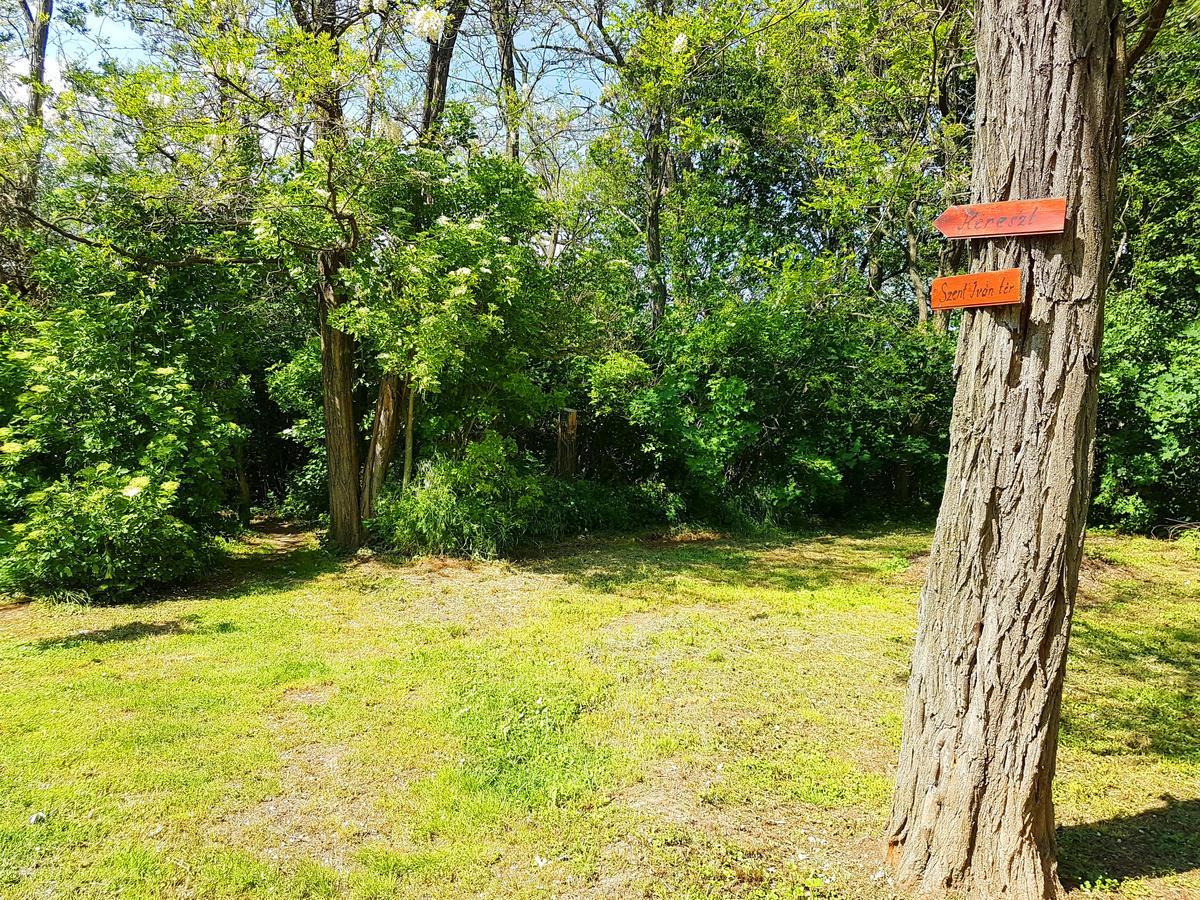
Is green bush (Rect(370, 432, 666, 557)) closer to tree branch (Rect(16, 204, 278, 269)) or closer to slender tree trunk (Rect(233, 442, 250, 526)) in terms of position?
slender tree trunk (Rect(233, 442, 250, 526))

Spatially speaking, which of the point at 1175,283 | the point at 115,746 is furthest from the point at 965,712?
the point at 1175,283

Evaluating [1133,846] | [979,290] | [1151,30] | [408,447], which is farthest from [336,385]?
[1133,846]

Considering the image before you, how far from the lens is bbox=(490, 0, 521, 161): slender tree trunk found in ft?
34.4

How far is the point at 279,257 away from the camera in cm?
745

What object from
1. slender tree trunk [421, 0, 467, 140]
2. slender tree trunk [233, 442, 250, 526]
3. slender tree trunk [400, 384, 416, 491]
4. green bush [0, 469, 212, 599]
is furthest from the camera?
slender tree trunk [233, 442, 250, 526]

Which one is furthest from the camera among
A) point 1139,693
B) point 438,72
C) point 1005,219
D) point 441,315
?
point 438,72

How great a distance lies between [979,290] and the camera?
2.11 metres

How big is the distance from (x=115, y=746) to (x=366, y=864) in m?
1.68

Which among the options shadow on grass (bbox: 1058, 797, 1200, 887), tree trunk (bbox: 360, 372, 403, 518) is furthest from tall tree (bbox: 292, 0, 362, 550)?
shadow on grass (bbox: 1058, 797, 1200, 887)

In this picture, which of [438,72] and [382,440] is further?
[438,72]

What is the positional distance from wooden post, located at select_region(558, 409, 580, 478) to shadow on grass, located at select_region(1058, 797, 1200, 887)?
730 centimetres

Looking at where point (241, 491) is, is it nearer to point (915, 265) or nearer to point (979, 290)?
point (979, 290)

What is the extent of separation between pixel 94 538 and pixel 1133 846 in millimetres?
6875

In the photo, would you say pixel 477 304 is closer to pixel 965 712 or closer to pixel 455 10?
pixel 455 10
